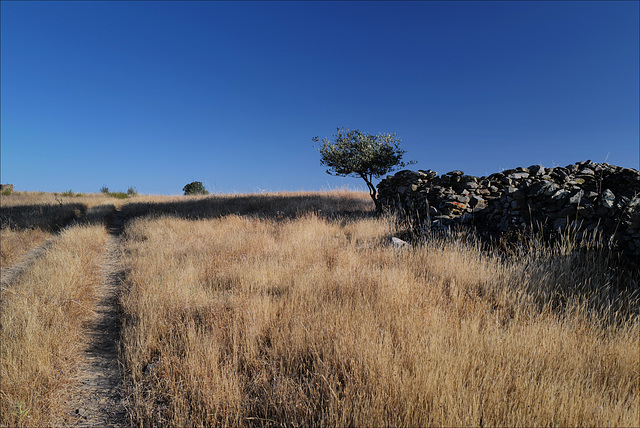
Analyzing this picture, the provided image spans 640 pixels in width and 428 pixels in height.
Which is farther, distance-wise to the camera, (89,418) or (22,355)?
(22,355)

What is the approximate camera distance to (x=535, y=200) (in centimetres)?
805

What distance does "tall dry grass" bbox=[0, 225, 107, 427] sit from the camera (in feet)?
10.00

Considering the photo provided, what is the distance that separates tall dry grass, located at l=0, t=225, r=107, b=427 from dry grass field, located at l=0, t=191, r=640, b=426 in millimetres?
24

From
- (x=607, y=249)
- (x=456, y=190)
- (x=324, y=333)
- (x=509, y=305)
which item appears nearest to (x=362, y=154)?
(x=456, y=190)

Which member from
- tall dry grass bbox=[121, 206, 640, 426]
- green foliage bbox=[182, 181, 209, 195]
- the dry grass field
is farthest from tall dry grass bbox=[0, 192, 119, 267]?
green foliage bbox=[182, 181, 209, 195]

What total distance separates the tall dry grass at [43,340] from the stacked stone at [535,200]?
9123 mm

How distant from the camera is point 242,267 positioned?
258 inches

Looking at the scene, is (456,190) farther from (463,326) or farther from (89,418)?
(89,418)

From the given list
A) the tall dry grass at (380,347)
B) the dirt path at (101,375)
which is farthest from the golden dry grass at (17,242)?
the tall dry grass at (380,347)

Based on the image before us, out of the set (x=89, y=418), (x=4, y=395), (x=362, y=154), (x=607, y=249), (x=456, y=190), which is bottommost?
(x=89, y=418)

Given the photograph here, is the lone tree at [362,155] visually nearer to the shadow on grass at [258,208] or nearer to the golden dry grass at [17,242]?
the shadow on grass at [258,208]

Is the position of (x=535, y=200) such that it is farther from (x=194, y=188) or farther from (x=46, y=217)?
(x=194, y=188)

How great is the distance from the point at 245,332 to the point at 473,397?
263cm

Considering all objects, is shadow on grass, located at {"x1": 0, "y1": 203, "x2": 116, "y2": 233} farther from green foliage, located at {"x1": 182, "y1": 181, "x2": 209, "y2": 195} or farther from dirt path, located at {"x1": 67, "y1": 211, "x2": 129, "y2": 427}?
green foliage, located at {"x1": 182, "y1": 181, "x2": 209, "y2": 195}
